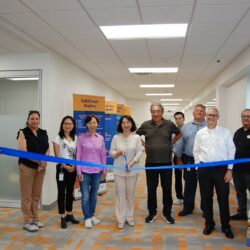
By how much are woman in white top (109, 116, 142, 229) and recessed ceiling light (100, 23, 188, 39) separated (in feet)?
3.92

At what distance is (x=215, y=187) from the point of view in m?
3.54

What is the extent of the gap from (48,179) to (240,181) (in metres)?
2.98

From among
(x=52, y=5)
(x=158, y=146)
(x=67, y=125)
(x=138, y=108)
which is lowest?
(x=158, y=146)

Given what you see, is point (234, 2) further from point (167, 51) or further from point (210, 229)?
point (210, 229)

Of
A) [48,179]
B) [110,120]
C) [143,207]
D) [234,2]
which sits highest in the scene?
[234,2]

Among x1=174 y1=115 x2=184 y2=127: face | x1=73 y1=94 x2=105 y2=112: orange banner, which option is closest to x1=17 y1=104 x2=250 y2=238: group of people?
x1=174 y1=115 x2=184 y2=127: face

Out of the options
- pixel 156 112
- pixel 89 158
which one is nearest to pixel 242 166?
pixel 156 112

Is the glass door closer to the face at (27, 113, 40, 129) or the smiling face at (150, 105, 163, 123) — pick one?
the face at (27, 113, 40, 129)

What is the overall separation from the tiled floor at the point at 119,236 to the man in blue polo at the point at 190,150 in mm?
206

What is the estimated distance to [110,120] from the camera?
293 inches

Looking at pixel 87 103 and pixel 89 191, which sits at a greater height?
pixel 87 103

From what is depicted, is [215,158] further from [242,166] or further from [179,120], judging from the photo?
[179,120]

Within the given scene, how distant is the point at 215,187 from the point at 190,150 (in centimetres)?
91

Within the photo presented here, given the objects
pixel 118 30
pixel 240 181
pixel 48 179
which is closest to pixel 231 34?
pixel 118 30
